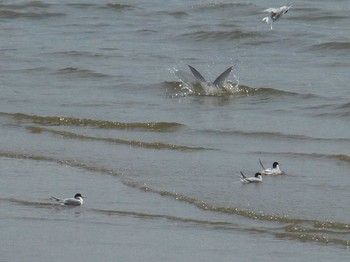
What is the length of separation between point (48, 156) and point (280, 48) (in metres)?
8.33

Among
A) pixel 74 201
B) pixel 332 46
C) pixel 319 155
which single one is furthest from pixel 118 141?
pixel 332 46

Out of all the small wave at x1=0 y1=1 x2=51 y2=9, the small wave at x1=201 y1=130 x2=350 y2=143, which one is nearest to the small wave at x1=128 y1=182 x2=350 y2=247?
the small wave at x1=201 y1=130 x2=350 y2=143

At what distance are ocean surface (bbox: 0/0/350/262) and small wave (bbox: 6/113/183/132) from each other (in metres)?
0.02

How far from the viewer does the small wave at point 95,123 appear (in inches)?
489

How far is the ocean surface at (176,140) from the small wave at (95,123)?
0.07 ft

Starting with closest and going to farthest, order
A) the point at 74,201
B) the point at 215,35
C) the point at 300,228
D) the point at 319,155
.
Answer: the point at 300,228
the point at 74,201
the point at 319,155
the point at 215,35

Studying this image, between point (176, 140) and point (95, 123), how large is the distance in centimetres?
132

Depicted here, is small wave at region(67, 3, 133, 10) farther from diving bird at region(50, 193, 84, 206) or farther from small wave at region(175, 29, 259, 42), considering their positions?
diving bird at region(50, 193, 84, 206)

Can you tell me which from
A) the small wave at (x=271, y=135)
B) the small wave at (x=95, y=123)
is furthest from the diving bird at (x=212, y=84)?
the small wave at (x=271, y=135)

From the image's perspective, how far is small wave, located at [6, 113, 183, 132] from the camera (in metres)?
12.4

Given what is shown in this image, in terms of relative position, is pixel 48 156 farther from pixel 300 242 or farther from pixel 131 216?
pixel 300 242

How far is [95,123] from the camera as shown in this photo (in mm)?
12680

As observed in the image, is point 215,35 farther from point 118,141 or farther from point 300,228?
point 300,228

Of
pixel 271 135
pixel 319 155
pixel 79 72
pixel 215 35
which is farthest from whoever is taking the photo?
pixel 215 35
